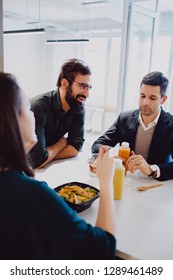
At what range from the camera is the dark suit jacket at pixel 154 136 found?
5.98 ft

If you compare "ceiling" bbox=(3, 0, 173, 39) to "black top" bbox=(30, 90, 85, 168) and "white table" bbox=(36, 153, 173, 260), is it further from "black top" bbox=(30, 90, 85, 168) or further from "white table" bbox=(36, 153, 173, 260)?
"white table" bbox=(36, 153, 173, 260)

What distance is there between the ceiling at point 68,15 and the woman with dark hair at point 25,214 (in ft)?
11.8

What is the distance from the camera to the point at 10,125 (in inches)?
27.2

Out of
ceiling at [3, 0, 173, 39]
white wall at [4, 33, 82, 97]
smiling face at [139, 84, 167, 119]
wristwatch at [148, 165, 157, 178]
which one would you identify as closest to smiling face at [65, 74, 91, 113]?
smiling face at [139, 84, 167, 119]

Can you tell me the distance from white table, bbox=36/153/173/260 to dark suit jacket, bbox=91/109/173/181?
0.30 m

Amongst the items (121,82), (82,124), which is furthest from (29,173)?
(121,82)

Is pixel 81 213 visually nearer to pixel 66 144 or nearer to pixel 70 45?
pixel 66 144

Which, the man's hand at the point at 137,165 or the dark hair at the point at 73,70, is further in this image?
the dark hair at the point at 73,70

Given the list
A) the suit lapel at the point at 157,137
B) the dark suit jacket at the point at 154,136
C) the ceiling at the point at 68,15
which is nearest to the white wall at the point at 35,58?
the ceiling at the point at 68,15

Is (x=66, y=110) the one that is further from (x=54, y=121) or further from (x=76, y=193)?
(x=76, y=193)

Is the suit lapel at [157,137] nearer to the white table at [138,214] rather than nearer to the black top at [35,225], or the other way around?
the white table at [138,214]

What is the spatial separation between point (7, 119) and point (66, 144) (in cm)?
119

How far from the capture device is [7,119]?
0.69 meters

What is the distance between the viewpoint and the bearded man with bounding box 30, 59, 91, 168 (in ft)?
5.94
